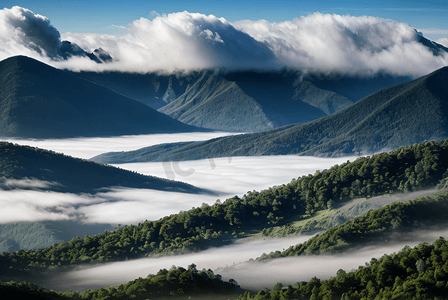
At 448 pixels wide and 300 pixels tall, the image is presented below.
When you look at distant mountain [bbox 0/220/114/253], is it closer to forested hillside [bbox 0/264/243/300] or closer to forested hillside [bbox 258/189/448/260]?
forested hillside [bbox 0/264/243/300]

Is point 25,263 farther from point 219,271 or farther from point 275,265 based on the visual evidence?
point 275,265

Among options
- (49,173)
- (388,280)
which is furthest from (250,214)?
(49,173)

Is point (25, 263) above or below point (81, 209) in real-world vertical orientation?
below

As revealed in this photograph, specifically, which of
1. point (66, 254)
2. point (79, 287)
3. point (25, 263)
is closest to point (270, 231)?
point (79, 287)

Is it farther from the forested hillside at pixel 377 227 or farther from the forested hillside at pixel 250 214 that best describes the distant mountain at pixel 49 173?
the forested hillside at pixel 377 227

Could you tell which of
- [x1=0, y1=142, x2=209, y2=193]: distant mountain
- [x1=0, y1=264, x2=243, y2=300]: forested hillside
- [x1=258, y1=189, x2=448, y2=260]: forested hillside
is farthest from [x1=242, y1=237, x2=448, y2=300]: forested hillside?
[x1=0, y1=142, x2=209, y2=193]: distant mountain

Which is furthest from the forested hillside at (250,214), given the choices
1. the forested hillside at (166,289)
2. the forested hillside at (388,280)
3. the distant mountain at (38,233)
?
the distant mountain at (38,233)

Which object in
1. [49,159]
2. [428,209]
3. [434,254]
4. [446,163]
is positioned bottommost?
[434,254]
